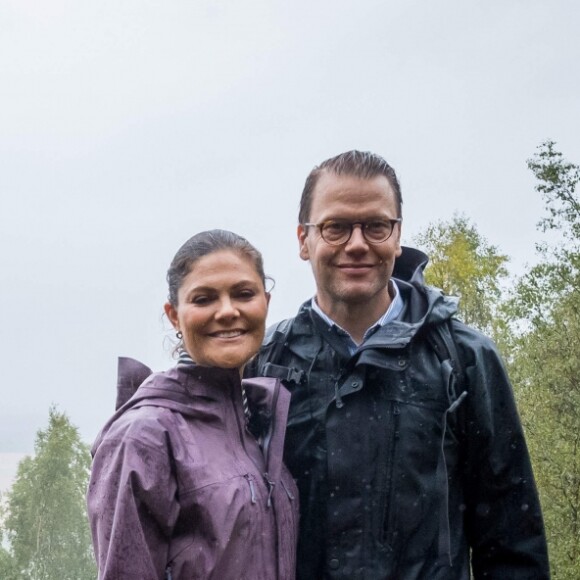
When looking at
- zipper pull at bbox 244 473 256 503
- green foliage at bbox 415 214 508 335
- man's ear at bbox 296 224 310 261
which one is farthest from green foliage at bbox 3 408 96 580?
zipper pull at bbox 244 473 256 503

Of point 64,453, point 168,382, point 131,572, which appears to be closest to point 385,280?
point 168,382

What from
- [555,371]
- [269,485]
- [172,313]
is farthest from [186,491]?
[555,371]

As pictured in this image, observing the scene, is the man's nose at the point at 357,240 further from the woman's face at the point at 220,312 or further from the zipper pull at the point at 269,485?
the zipper pull at the point at 269,485

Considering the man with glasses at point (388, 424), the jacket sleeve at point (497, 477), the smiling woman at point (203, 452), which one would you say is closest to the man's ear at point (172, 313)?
the smiling woman at point (203, 452)

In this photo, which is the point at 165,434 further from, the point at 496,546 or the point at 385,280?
the point at 496,546

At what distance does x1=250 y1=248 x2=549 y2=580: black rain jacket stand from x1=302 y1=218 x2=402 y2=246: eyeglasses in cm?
38

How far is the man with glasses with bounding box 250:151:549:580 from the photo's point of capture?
13.6 ft

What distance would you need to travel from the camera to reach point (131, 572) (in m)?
3.44

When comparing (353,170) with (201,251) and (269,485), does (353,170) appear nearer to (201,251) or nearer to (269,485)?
(201,251)

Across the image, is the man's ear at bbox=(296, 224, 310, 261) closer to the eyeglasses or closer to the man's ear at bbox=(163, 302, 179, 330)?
the eyeglasses

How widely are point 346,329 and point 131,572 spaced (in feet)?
5.39

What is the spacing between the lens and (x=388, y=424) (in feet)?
13.8

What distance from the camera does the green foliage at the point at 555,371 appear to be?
84.9ft

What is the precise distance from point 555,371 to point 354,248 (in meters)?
24.4
